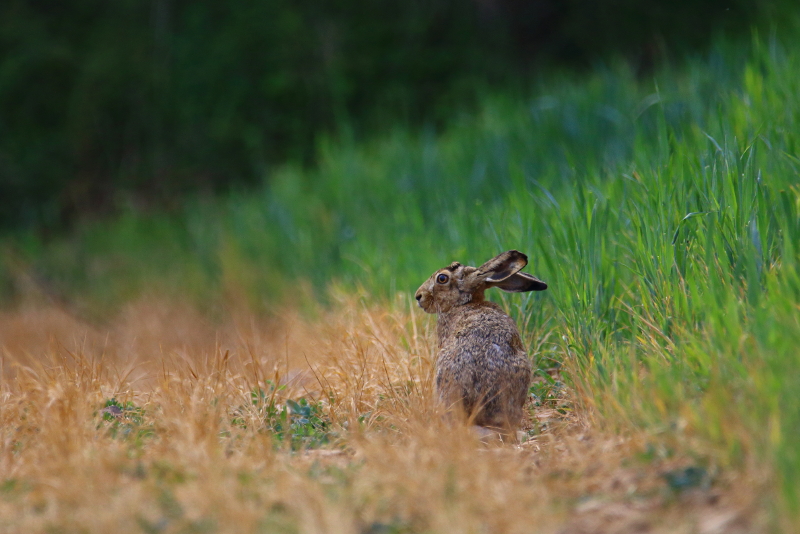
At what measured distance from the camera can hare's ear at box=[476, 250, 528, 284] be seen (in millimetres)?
4070

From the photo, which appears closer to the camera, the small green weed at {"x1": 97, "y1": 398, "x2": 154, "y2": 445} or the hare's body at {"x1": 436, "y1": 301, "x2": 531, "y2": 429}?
the small green weed at {"x1": 97, "y1": 398, "x2": 154, "y2": 445}

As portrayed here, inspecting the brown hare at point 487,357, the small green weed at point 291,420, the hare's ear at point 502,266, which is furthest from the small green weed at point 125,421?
the hare's ear at point 502,266

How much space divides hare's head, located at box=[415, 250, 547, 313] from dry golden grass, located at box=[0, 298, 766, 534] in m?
0.43

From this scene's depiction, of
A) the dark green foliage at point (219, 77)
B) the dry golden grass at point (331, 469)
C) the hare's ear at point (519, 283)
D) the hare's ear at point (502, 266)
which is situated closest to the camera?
the dry golden grass at point (331, 469)

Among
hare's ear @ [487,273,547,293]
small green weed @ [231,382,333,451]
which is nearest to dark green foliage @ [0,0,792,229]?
hare's ear @ [487,273,547,293]

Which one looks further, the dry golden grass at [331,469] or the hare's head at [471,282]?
the hare's head at [471,282]

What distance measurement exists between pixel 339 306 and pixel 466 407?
96.1 inches

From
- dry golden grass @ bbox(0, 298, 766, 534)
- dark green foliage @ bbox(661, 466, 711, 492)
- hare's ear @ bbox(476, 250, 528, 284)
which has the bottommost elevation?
dark green foliage @ bbox(661, 466, 711, 492)

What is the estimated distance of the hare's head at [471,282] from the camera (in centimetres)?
414

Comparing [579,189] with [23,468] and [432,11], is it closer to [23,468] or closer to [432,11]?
[23,468]

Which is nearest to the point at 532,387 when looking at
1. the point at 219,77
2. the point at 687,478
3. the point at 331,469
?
the point at 331,469

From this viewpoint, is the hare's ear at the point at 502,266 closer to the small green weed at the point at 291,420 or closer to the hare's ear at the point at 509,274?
the hare's ear at the point at 509,274

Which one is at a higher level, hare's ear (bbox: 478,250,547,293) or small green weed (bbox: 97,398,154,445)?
hare's ear (bbox: 478,250,547,293)

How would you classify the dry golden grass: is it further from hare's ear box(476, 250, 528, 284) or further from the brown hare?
hare's ear box(476, 250, 528, 284)
